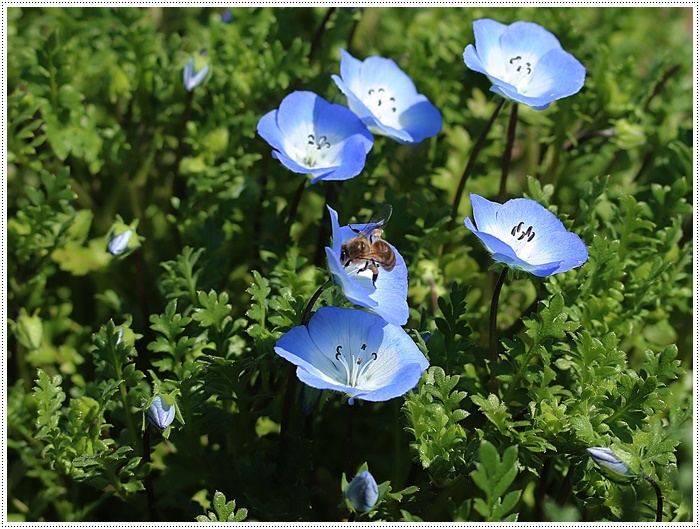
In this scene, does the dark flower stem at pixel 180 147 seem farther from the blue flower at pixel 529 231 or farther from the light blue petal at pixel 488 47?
the blue flower at pixel 529 231

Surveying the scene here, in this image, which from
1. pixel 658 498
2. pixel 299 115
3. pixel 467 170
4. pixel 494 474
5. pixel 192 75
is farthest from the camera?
pixel 192 75

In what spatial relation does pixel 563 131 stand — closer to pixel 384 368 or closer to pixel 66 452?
pixel 384 368

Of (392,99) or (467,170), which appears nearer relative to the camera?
(467,170)

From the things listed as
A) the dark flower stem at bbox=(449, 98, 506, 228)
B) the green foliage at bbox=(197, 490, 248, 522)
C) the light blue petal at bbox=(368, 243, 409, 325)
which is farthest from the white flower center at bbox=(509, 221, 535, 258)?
the green foliage at bbox=(197, 490, 248, 522)

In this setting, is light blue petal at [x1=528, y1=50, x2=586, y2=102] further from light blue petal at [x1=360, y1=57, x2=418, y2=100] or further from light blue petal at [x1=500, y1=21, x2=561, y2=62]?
light blue petal at [x1=360, y1=57, x2=418, y2=100]

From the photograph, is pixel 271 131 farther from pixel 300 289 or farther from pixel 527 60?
pixel 527 60

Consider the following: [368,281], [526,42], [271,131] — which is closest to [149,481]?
[368,281]
